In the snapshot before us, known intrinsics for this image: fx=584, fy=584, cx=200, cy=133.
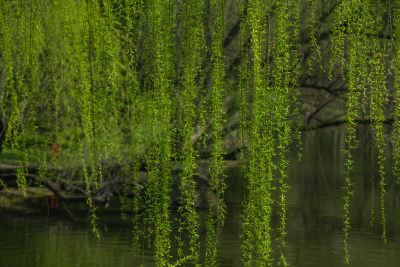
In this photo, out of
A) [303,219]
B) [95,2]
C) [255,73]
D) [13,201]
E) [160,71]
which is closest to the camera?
[255,73]

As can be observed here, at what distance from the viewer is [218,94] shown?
Answer: 2146mm

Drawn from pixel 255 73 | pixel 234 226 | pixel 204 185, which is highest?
pixel 255 73

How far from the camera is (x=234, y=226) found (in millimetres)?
8766

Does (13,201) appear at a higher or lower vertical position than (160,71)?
lower

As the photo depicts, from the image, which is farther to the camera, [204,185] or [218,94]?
[204,185]

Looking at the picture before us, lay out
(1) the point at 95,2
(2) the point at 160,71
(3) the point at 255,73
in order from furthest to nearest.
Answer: (1) the point at 95,2 < (2) the point at 160,71 < (3) the point at 255,73

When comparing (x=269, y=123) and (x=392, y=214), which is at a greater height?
(x=269, y=123)

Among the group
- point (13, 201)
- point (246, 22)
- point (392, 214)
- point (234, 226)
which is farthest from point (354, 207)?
point (246, 22)

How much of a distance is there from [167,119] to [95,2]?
24.5 inches

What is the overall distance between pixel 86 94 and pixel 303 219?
7.67 meters

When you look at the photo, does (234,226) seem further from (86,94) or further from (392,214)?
(86,94)

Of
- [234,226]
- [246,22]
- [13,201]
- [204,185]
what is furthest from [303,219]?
[246,22]

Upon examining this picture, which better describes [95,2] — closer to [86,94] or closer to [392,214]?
[86,94]

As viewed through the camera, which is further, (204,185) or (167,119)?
(204,185)
